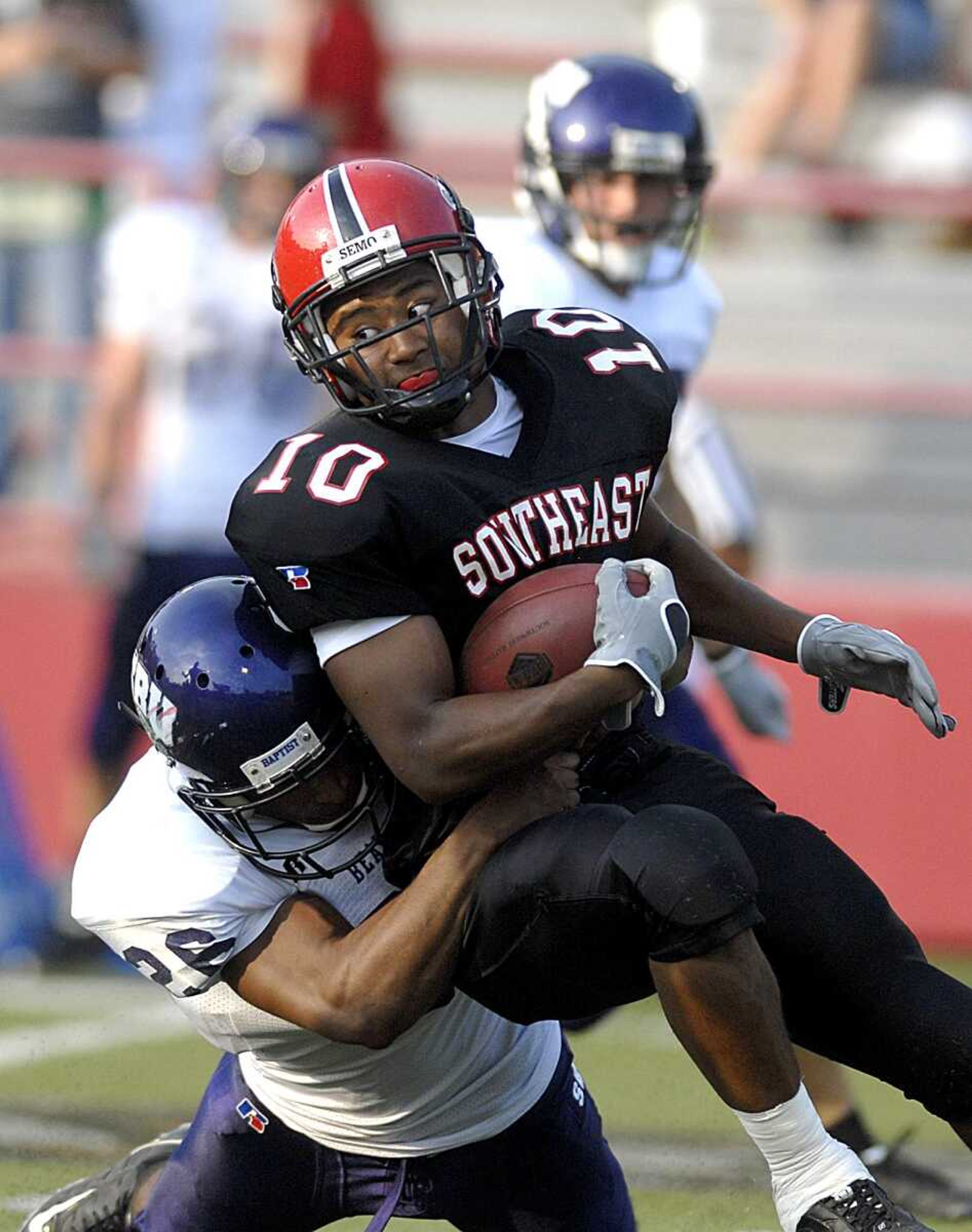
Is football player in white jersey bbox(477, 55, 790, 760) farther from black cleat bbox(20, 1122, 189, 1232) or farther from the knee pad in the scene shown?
the knee pad

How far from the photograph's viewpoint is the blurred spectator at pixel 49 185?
6.79 m

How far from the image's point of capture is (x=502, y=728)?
2.59m

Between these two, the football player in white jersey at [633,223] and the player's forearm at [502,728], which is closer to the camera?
the player's forearm at [502,728]

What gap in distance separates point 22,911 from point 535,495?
3.49 metres

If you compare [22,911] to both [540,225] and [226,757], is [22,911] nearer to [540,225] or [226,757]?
[540,225]

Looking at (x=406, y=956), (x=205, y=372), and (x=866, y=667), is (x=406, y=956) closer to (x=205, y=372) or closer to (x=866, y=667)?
(x=866, y=667)

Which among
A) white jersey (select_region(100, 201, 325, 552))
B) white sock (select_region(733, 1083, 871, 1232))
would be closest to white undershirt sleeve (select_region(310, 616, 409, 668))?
white sock (select_region(733, 1083, 871, 1232))

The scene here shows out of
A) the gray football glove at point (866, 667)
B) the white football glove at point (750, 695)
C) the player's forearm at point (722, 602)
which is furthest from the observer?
the white football glove at point (750, 695)

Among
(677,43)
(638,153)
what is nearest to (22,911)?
(638,153)

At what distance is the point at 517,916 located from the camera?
2643mm

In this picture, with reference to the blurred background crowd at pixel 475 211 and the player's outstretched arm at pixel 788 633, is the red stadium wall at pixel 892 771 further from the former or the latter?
the player's outstretched arm at pixel 788 633

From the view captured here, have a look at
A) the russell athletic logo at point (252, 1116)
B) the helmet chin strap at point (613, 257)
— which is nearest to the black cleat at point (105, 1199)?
the russell athletic logo at point (252, 1116)

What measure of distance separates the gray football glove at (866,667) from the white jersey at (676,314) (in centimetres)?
89

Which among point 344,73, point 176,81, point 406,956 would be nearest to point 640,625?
point 406,956
